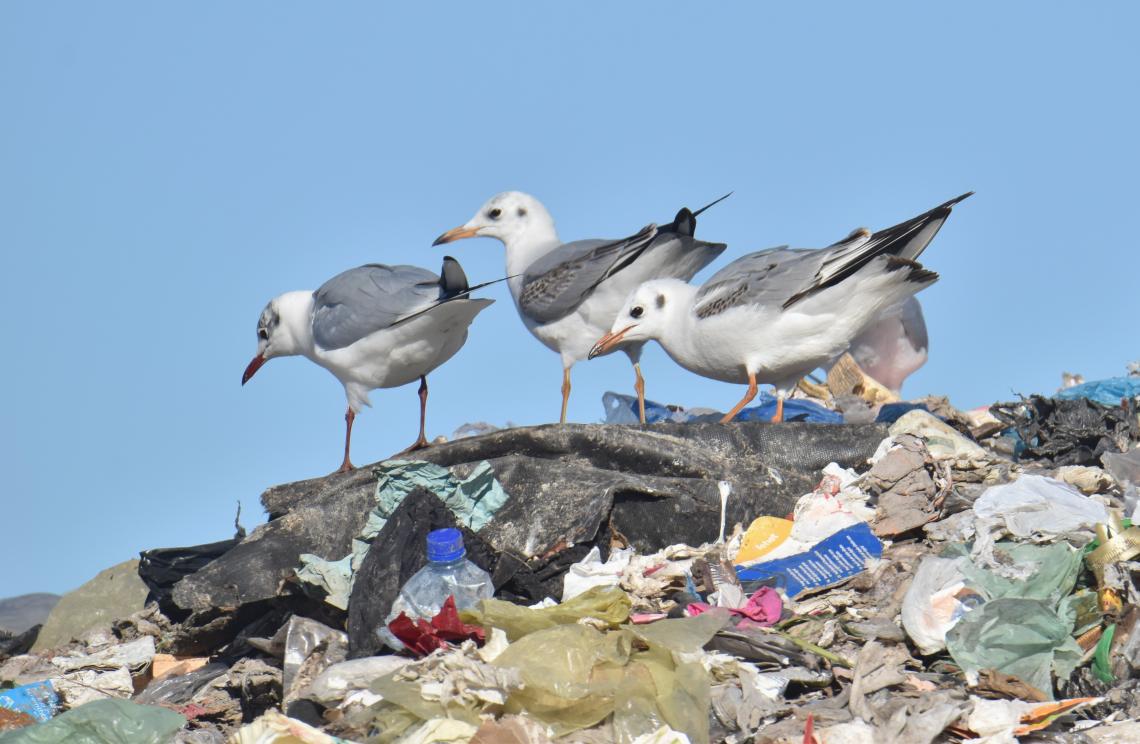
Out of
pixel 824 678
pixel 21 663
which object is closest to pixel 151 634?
pixel 21 663

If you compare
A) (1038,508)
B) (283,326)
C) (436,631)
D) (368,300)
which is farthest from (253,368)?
(1038,508)

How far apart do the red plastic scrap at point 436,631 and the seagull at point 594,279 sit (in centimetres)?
391

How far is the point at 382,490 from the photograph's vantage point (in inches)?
221

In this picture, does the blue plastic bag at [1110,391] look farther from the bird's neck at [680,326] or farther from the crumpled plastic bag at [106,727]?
the crumpled plastic bag at [106,727]

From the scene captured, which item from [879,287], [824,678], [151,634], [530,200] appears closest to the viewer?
[824,678]

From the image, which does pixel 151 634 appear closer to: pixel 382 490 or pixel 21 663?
pixel 21 663

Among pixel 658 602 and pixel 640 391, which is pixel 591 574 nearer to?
pixel 658 602

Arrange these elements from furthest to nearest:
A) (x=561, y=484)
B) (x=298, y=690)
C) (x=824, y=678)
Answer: (x=561, y=484) → (x=298, y=690) → (x=824, y=678)

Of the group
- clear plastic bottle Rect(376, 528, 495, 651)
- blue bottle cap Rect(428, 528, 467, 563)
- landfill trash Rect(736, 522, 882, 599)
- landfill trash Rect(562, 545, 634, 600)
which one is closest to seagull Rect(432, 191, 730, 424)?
landfill trash Rect(562, 545, 634, 600)

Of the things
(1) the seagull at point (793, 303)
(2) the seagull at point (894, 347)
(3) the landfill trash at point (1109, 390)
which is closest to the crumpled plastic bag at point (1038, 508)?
(1) the seagull at point (793, 303)

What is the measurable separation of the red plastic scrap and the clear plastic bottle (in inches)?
8.5

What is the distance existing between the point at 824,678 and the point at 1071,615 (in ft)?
2.72

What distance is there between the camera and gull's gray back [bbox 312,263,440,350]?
7695mm

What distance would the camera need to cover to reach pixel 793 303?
6.91 meters
